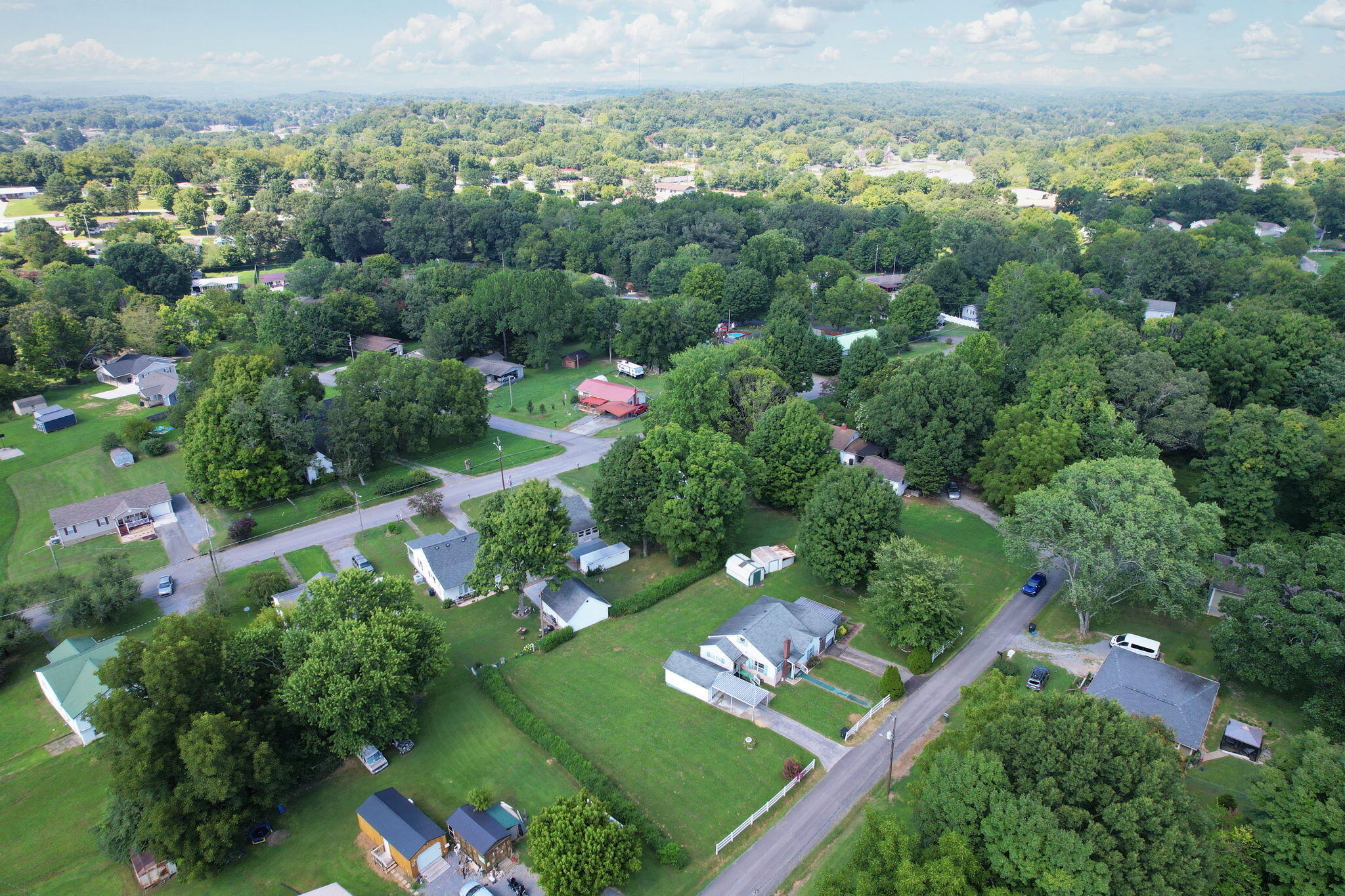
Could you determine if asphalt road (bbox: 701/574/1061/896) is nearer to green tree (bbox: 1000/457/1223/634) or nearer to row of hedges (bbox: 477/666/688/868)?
row of hedges (bbox: 477/666/688/868)

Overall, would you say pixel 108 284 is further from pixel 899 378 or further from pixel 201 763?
pixel 899 378

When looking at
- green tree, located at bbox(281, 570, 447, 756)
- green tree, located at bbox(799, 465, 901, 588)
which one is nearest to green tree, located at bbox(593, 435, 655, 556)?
green tree, located at bbox(799, 465, 901, 588)

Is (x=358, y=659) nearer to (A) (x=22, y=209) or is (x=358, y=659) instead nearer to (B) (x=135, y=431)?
(B) (x=135, y=431)

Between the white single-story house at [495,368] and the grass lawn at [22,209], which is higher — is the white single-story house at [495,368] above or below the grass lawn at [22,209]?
below

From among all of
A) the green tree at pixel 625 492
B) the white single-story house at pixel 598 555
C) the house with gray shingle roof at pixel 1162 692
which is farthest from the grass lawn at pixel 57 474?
the house with gray shingle roof at pixel 1162 692

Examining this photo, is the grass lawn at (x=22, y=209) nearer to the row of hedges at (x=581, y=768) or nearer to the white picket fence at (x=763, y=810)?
the row of hedges at (x=581, y=768)

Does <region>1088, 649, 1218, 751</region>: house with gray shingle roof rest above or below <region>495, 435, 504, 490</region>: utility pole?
above
